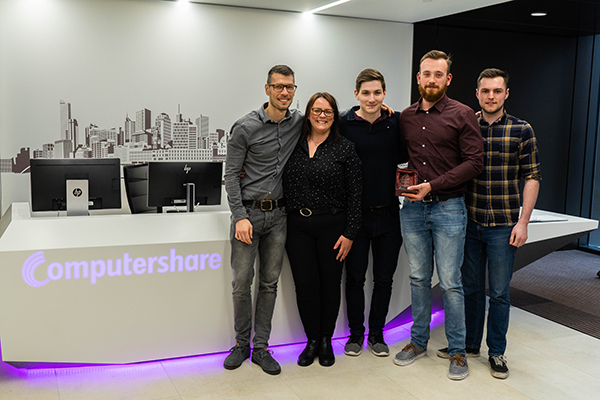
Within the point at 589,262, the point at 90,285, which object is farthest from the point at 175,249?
the point at 589,262

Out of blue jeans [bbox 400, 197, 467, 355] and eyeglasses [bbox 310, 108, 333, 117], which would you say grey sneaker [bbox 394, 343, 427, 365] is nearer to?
blue jeans [bbox 400, 197, 467, 355]

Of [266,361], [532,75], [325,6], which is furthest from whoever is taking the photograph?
[532,75]

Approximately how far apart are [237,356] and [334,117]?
1.55 metres

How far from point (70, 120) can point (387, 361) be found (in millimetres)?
3817

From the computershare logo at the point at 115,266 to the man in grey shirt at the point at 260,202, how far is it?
0.73 feet

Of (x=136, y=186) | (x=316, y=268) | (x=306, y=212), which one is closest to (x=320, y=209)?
(x=306, y=212)

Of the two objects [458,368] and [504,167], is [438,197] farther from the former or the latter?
[458,368]

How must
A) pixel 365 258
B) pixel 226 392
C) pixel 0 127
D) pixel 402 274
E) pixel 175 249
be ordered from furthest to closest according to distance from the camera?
pixel 0 127
pixel 402 274
pixel 365 258
pixel 175 249
pixel 226 392

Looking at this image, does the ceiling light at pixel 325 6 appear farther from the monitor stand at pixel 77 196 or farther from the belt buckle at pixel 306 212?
the monitor stand at pixel 77 196

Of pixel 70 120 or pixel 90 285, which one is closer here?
pixel 90 285

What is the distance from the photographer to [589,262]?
262 inches

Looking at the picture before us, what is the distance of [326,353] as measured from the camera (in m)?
3.39

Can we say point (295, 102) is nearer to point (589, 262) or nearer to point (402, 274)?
point (402, 274)

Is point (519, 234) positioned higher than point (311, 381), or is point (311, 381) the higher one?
point (519, 234)
